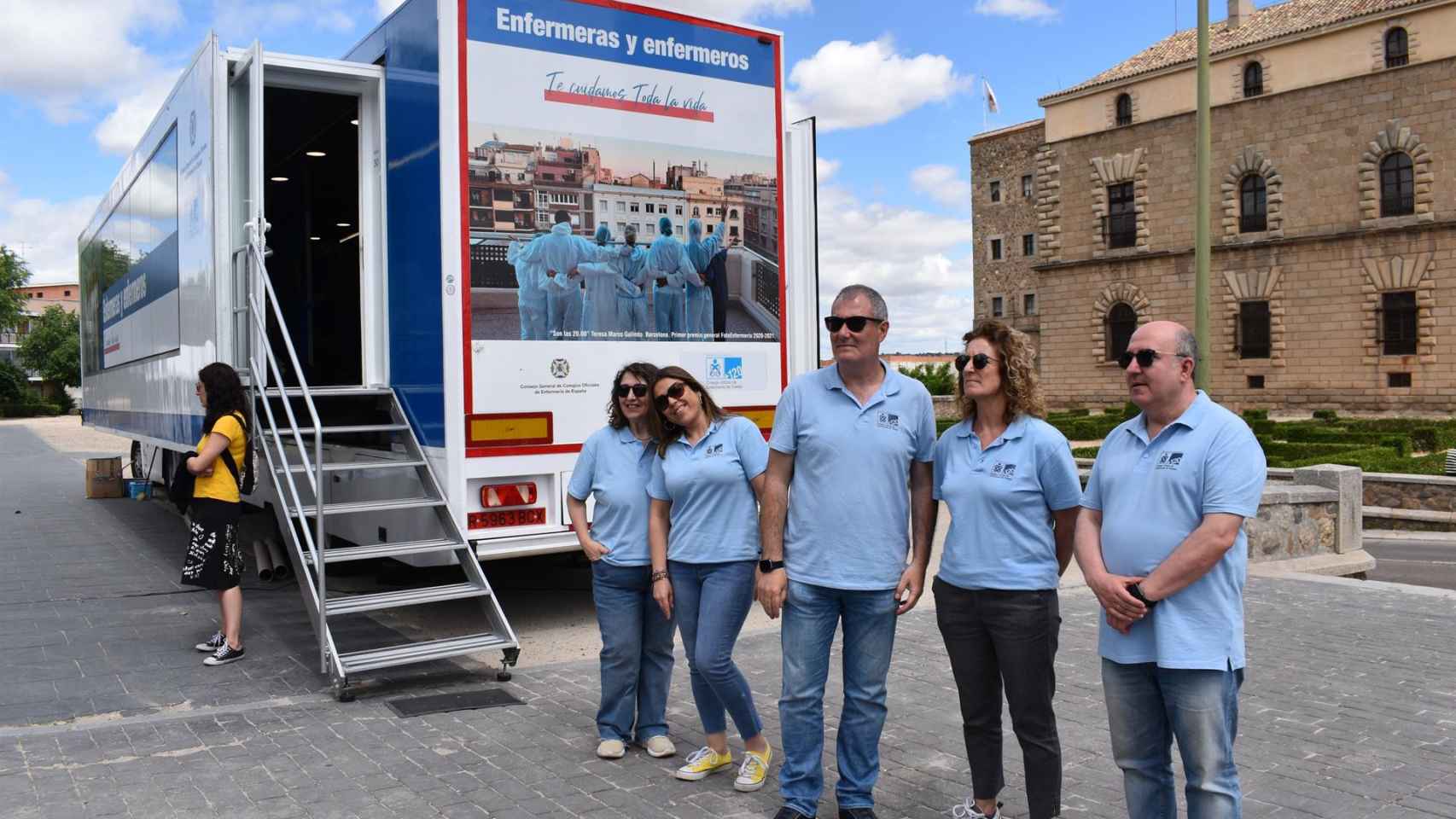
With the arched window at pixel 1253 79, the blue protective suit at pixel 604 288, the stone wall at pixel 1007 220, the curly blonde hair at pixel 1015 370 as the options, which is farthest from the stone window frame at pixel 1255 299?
the curly blonde hair at pixel 1015 370

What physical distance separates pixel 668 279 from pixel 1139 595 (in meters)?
4.85

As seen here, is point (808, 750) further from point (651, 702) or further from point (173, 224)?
point (173, 224)

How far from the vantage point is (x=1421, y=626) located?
811 cm

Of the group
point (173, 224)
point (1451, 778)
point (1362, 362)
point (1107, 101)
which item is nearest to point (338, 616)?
point (173, 224)

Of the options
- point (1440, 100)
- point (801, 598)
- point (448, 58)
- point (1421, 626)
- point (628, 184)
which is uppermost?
point (1440, 100)

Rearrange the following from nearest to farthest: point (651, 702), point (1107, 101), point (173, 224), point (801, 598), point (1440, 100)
A: point (801, 598) → point (651, 702) → point (173, 224) → point (1440, 100) → point (1107, 101)

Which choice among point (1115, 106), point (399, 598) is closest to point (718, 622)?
point (399, 598)

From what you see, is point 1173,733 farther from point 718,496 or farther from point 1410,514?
point 1410,514

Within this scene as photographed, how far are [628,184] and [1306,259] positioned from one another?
1498 inches

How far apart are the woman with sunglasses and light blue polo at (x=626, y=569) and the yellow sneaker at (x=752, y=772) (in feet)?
1.72

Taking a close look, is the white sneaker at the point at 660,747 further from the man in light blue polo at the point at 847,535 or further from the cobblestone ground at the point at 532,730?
the man in light blue polo at the point at 847,535

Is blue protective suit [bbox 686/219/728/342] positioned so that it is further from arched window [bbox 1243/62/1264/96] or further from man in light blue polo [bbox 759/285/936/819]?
arched window [bbox 1243/62/1264/96]

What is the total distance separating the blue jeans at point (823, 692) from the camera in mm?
4281

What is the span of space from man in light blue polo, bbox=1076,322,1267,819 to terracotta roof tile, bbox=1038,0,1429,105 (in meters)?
38.4
